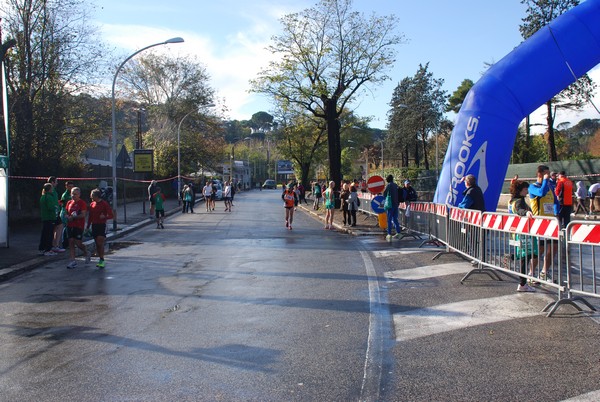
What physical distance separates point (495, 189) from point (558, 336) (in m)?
7.91

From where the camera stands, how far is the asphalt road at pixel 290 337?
464 centimetres

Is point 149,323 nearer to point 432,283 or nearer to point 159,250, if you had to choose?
point 432,283

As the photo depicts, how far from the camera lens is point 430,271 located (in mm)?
10438

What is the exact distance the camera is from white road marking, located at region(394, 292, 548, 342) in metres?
Result: 6.44

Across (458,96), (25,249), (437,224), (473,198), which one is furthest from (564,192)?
(458,96)

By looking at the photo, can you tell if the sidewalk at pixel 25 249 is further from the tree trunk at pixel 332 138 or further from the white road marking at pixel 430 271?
the tree trunk at pixel 332 138

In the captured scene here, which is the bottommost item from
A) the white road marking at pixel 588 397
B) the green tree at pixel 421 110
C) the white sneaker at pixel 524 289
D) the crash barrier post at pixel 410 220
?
the white road marking at pixel 588 397

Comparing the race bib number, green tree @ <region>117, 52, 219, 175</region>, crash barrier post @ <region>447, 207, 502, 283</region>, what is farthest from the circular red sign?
green tree @ <region>117, 52, 219, 175</region>

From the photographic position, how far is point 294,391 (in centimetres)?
455

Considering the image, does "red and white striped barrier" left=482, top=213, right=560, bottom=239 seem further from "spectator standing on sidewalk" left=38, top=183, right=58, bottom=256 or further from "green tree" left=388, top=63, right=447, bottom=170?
"green tree" left=388, top=63, right=447, bottom=170

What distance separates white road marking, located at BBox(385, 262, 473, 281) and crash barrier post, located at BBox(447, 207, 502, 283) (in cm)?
29

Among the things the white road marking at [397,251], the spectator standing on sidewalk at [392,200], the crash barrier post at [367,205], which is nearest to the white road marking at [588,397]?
the white road marking at [397,251]

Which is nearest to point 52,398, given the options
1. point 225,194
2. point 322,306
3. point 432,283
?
point 322,306

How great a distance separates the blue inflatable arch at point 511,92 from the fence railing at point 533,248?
171 centimetres
